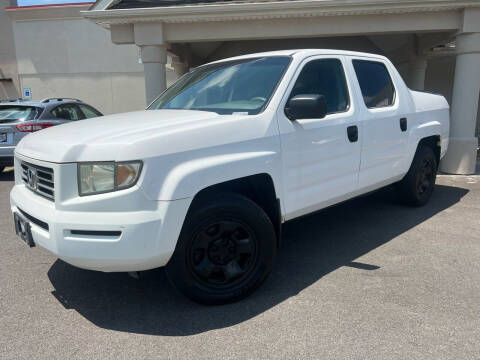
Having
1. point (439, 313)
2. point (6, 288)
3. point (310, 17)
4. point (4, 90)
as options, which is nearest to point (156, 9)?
point (310, 17)

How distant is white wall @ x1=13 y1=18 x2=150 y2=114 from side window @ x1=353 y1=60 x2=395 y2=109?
44.1 feet

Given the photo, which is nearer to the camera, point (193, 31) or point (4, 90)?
point (193, 31)

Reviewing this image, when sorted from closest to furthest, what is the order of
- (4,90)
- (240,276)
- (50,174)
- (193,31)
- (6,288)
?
(50,174), (240,276), (6,288), (193,31), (4,90)

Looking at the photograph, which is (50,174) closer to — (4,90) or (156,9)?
(156,9)

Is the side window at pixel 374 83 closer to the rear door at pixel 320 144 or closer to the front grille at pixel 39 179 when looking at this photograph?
the rear door at pixel 320 144

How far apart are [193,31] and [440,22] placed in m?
4.59

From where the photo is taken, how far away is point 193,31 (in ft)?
25.2

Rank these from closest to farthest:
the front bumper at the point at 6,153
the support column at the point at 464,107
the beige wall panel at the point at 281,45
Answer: the support column at the point at 464,107 < the front bumper at the point at 6,153 < the beige wall panel at the point at 281,45

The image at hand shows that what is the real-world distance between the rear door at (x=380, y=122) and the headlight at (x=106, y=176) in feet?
7.84

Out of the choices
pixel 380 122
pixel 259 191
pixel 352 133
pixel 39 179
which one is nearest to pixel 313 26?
pixel 380 122

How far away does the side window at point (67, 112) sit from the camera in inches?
318

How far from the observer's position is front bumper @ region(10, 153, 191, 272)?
7.89 feet

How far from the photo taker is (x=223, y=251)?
290cm

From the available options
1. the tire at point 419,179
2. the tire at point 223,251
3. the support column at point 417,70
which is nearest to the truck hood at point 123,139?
the tire at point 223,251
